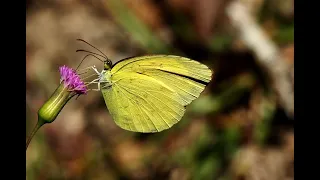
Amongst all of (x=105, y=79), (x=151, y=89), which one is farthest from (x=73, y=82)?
(x=151, y=89)

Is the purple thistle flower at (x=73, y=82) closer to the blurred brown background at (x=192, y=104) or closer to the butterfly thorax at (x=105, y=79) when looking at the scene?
the butterfly thorax at (x=105, y=79)

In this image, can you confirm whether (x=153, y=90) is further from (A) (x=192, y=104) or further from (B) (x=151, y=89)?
(A) (x=192, y=104)

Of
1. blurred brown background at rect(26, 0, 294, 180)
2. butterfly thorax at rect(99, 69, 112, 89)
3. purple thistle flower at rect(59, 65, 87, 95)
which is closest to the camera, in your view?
purple thistle flower at rect(59, 65, 87, 95)

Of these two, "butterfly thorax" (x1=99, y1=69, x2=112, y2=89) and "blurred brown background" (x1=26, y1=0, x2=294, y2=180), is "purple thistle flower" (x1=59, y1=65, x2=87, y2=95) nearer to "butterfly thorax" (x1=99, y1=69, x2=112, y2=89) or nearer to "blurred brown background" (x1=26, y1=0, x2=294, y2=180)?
"butterfly thorax" (x1=99, y1=69, x2=112, y2=89)

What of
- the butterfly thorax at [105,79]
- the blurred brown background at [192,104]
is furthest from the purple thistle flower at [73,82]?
the blurred brown background at [192,104]

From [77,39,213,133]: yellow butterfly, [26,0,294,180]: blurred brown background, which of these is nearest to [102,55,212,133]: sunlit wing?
[77,39,213,133]: yellow butterfly

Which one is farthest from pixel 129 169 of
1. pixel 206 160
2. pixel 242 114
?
pixel 242 114

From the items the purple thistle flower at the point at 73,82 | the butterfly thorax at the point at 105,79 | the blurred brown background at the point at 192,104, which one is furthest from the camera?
the blurred brown background at the point at 192,104
